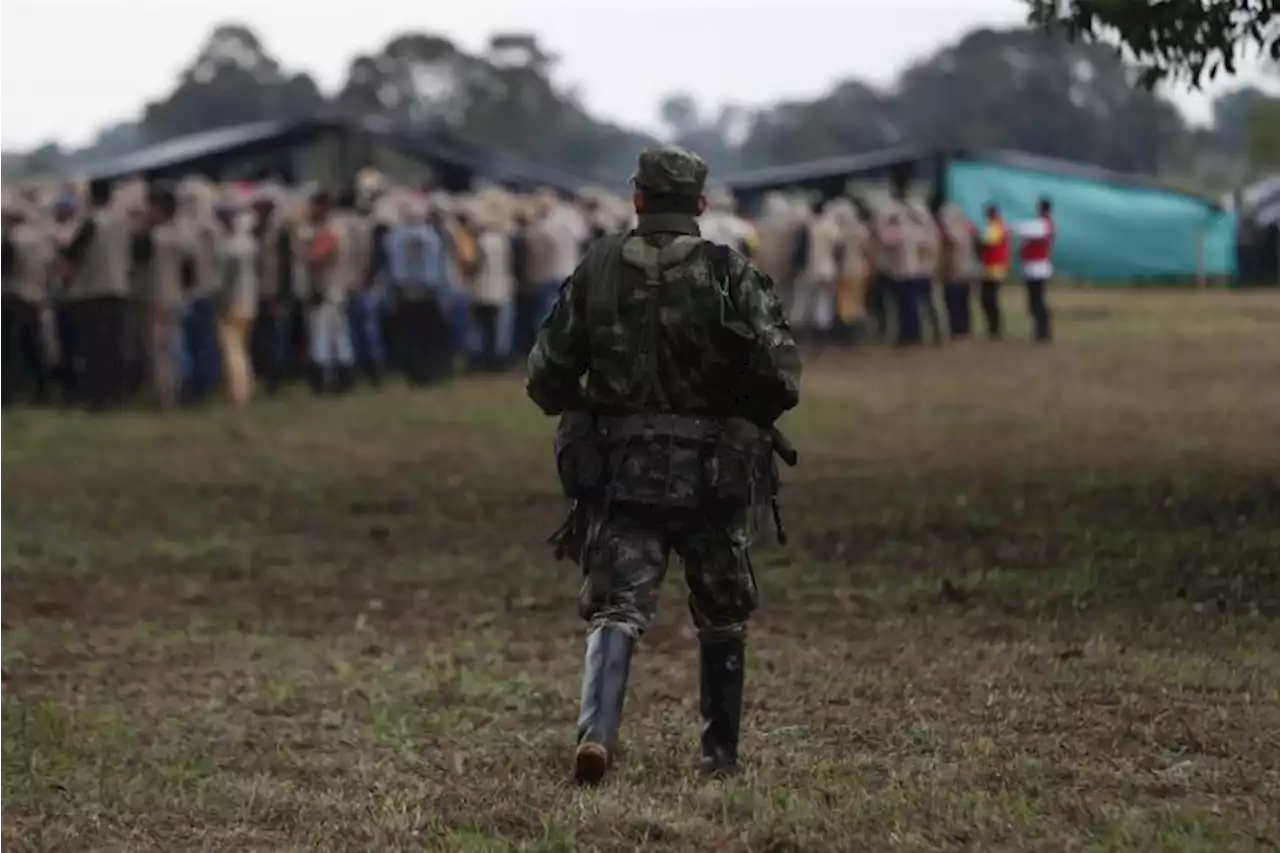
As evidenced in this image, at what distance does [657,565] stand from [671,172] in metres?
1.08

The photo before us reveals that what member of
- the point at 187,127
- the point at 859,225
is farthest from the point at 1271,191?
the point at 187,127

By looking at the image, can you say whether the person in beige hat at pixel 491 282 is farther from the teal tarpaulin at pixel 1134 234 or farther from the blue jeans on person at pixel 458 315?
the teal tarpaulin at pixel 1134 234

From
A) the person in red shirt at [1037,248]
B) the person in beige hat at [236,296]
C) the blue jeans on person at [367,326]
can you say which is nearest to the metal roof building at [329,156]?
the blue jeans on person at [367,326]

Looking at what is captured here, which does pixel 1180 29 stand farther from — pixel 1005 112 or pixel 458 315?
pixel 1005 112

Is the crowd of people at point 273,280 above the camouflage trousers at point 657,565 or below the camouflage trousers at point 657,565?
above

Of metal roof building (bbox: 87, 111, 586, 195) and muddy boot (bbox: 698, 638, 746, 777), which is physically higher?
metal roof building (bbox: 87, 111, 586, 195)

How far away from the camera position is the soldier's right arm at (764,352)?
604 centimetres

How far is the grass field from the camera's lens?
5.93 metres

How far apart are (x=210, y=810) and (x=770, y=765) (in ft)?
5.20

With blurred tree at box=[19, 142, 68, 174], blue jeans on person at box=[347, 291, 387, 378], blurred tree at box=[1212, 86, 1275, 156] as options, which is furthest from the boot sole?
blurred tree at box=[1212, 86, 1275, 156]

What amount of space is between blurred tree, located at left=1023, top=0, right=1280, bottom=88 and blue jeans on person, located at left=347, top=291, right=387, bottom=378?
35.1 feet

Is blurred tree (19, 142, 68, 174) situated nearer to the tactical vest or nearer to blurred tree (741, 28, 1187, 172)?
blurred tree (741, 28, 1187, 172)

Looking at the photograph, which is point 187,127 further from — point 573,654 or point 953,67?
point 573,654

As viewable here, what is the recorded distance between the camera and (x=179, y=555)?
11.4 metres
